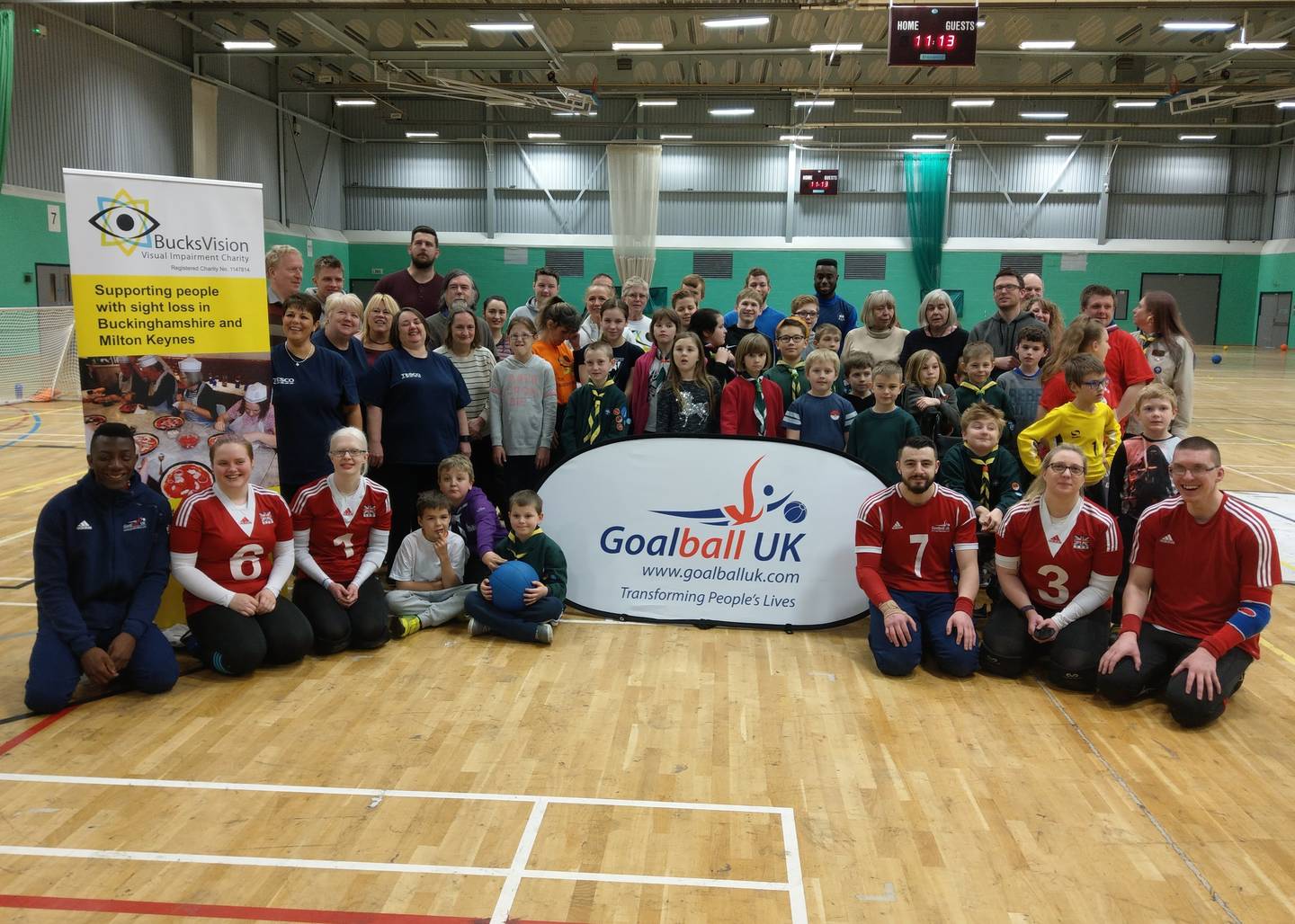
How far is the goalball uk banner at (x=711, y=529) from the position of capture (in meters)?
5.70

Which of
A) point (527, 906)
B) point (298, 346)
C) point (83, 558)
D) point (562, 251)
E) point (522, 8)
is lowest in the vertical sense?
point (527, 906)

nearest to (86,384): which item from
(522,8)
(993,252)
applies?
(522,8)

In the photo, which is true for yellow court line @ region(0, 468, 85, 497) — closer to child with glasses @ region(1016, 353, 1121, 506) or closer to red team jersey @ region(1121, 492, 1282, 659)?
child with glasses @ region(1016, 353, 1121, 506)

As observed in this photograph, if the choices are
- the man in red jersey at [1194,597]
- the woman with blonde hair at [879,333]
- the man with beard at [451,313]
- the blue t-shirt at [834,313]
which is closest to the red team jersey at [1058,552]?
the man in red jersey at [1194,597]

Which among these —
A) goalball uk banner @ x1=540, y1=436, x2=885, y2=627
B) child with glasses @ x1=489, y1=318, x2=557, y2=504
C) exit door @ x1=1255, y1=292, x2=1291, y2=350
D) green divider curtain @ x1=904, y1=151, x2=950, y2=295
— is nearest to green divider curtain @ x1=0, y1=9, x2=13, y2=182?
child with glasses @ x1=489, y1=318, x2=557, y2=504

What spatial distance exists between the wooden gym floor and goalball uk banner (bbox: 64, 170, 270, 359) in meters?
1.81

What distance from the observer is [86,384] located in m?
4.97

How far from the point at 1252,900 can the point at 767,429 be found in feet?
12.1

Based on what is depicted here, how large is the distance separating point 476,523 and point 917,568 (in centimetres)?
A: 257

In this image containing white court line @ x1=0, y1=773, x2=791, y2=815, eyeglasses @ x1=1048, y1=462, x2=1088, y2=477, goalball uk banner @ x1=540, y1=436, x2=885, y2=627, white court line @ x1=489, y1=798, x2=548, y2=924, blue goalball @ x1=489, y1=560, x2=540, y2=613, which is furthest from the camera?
goalball uk banner @ x1=540, y1=436, x2=885, y2=627

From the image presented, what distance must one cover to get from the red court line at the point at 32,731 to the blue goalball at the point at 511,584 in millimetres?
2110

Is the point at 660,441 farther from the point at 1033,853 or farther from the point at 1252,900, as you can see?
the point at 1252,900

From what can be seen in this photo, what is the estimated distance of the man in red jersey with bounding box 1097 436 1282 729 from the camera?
4422mm

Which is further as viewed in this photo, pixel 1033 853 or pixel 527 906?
pixel 1033 853
